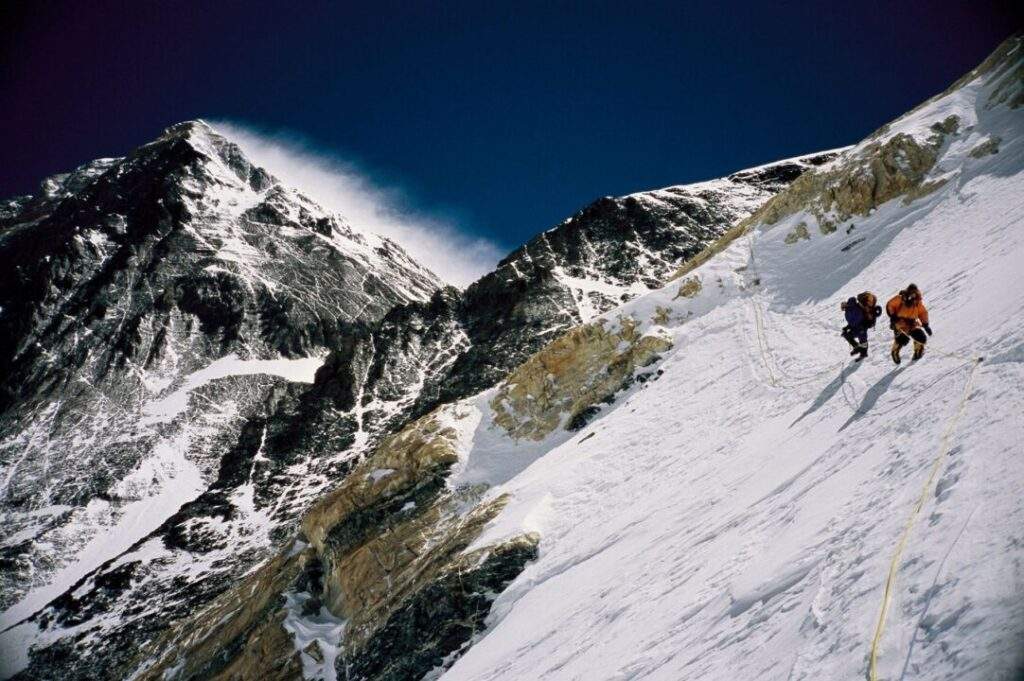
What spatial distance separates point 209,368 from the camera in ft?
463

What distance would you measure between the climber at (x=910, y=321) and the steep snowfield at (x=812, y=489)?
56 centimetres

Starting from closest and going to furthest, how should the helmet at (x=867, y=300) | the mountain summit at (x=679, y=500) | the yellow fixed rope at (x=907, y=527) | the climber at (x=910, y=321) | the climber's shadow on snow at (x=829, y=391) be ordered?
the yellow fixed rope at (x=907, y=527) → the mountain summit at (x=679, y=500) → the climber at (x=910, y=321) → the helmet at (x=867, y=300) → the climber's shadow on snow at (x=829, y=391)

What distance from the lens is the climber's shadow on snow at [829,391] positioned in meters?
14.9

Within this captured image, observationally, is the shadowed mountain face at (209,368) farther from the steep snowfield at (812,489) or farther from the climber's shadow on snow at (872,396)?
the climber's shadow on snow at (872,396)

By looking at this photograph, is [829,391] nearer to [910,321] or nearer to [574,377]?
[910,321]

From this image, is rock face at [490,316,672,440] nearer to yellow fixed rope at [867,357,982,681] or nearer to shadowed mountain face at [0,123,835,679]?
yellow fixed rope at [867,357,982,681]

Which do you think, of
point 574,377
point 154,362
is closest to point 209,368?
point 154,362

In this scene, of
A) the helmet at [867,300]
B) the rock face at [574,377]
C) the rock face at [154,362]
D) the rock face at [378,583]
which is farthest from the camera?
the rock face at [154,362]

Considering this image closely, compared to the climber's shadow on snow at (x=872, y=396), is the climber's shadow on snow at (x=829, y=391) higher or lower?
lower

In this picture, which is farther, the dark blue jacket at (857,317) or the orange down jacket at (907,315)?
the dark blue jacket at (857,317)

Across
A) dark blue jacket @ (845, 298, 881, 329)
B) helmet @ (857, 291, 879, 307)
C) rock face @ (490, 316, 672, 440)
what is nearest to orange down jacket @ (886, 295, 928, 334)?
helmet @ (857, 291, 879, 307)

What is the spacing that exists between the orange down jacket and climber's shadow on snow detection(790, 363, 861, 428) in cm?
243

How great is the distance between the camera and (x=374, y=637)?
2419 cm

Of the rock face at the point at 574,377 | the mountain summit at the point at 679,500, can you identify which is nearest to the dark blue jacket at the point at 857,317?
the mountain summit at the point at 679,500
